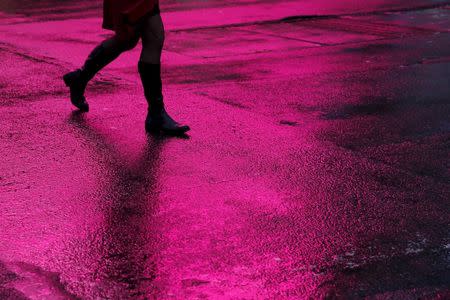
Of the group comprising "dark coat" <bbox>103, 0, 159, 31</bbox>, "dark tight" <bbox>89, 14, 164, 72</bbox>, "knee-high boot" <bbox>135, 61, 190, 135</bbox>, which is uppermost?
"dark coat" <bbox>103, 0, 159, 31</bbox>

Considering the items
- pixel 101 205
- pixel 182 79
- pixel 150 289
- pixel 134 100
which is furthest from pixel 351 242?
pixel 182 79

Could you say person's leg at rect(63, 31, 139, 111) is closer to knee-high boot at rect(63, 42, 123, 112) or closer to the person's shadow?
knee-high boot at rect(63, 42, 123, 112)

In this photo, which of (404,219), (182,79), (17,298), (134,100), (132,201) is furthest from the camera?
(182,79)

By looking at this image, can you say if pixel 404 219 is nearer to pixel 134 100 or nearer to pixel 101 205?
pixel 101 205

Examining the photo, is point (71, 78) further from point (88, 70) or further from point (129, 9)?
point (129, 9)

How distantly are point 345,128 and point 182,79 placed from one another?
2.53 metres

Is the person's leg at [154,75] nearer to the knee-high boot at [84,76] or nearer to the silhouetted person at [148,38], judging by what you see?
the silhouetted person at [148,38]

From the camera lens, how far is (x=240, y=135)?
22.5 feet

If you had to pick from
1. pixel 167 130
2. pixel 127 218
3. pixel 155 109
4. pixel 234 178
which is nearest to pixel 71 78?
pixel 155 109

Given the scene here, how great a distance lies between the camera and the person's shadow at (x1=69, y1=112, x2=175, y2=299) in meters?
4.15

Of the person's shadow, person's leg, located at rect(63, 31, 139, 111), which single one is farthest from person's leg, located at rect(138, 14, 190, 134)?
person's leg, located at rect(63, 31, 139, 111)

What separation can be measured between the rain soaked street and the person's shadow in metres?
0.01

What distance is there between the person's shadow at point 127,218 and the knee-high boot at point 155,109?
109 millimetres

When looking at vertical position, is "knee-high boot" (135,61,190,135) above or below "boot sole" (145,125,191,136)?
above
